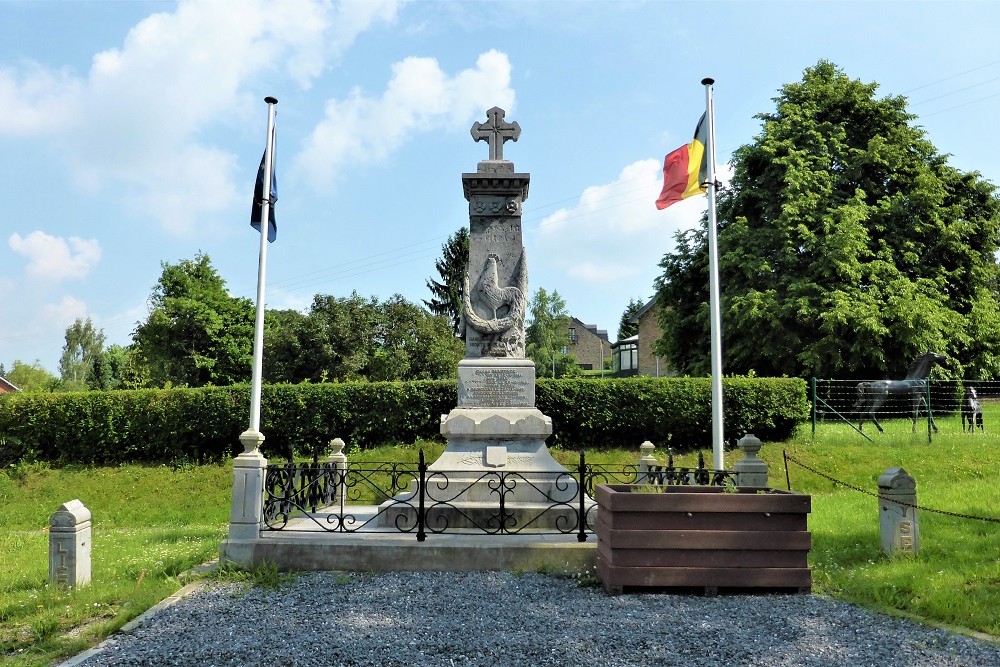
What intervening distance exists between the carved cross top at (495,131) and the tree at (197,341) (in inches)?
1145

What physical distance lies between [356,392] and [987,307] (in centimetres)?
2246

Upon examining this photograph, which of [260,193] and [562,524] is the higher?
[260,193]

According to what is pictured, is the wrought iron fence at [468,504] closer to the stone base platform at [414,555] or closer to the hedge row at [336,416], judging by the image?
the stone base platform at [414,555]

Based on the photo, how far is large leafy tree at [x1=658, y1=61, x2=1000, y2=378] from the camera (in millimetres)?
23188

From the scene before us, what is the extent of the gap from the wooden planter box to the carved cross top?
6.34 meters

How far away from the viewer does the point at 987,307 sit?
24.9 meters

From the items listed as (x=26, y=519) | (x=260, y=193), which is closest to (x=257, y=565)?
(x=260, y=193)

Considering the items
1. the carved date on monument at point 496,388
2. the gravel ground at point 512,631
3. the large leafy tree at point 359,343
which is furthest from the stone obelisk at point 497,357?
the large leafy tree at point 359,343

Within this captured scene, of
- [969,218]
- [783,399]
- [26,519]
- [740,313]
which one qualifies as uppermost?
[969,218]

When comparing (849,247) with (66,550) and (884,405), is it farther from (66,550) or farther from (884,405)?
(66,550)

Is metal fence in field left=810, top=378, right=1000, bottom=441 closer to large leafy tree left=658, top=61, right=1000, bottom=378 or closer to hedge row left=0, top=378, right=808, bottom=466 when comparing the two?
hedge row left=0, top=378, right=808, bottom=466

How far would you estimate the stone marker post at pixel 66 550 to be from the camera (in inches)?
282

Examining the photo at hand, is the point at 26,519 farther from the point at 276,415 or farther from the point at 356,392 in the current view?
the point at 356,392

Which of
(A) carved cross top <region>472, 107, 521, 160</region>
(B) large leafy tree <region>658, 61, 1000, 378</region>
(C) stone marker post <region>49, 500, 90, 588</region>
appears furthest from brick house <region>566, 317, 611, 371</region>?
(C) stone marker post <region>49, 500, 90, 588</region>
